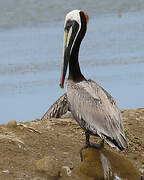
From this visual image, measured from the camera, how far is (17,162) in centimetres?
490

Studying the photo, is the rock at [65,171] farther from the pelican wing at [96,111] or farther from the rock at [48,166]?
the pelican wing at [96,111]

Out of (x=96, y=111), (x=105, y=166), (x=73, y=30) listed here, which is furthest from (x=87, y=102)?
(x=73, y=30)

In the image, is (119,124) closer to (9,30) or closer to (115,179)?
(115,179)

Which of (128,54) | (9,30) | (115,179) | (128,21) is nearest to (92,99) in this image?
(115,179)

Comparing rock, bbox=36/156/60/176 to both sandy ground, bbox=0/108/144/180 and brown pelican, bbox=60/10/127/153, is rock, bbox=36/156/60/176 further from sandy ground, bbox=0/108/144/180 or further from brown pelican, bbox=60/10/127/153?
brown pelican, bbox=60/10/127/153

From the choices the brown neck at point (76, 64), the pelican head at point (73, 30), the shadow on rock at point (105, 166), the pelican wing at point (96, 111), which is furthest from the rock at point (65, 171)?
the pelican head at point (73, 30)

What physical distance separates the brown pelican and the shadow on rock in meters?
0.11

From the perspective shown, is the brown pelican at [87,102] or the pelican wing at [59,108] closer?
the brown pelican at [87,102]

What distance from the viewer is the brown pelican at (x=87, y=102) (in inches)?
185

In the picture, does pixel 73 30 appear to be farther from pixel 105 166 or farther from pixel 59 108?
pixel 105 166

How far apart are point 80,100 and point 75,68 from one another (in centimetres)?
34

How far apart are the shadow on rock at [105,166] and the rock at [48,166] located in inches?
9.1

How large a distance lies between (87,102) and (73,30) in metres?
0.67

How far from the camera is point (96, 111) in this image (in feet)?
15.8
